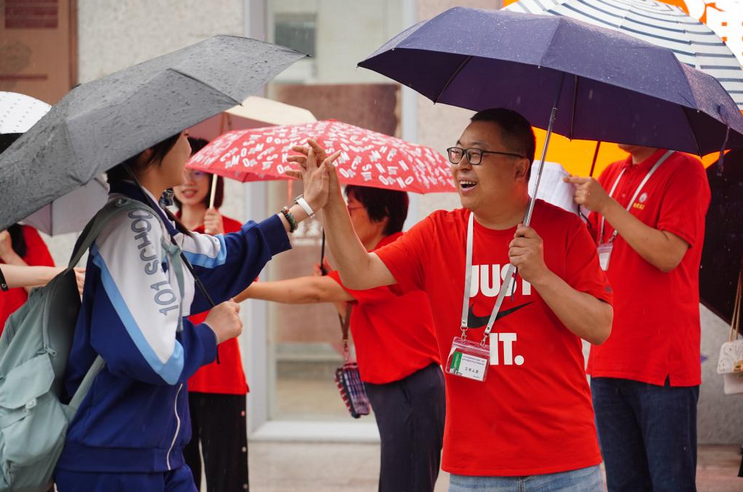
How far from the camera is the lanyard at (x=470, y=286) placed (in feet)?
9.79

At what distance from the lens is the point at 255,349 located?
789cm

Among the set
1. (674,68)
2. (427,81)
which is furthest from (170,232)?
(674,68)

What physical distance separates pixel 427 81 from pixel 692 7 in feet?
7.74

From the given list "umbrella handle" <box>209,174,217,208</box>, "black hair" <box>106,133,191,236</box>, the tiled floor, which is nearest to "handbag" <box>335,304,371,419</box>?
"umbrella handle" <box>209,174,217,208</box>

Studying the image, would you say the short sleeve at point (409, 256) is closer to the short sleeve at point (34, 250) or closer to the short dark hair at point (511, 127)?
the short dark hair at point (511, 127)

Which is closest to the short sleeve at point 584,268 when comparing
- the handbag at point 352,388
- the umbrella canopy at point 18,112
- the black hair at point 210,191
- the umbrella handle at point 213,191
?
the handbag at point 352,388

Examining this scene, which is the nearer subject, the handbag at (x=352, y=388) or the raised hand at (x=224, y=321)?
the raised hand at (x=224, y=321)

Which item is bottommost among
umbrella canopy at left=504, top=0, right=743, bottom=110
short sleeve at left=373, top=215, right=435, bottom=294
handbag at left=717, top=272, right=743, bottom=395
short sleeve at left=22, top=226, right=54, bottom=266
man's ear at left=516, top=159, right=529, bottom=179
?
handbag at left=717, top=272, right=743, bottom=395

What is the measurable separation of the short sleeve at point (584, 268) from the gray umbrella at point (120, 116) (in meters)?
1.07

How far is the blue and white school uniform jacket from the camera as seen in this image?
96.5 inches

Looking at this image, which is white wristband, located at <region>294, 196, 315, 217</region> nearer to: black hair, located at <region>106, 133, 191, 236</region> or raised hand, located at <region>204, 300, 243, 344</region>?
raised hand, located at <region>204, 300, 243, 344</region>

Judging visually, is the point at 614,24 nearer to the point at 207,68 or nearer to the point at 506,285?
the point at 506,285

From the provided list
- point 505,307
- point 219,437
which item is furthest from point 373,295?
point 505,307

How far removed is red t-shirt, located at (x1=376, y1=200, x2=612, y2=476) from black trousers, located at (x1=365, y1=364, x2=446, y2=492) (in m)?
1.10
